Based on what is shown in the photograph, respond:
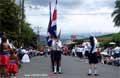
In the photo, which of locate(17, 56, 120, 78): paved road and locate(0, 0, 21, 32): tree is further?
locate(0, 0, 21, 32): tree

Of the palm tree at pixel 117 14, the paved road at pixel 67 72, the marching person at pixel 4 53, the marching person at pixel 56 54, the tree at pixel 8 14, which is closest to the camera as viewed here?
the marching person at pixel 4 53

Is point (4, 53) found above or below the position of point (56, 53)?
above

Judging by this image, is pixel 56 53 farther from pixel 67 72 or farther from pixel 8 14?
pixel 8 14

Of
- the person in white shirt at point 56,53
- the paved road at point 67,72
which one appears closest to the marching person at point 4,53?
the paved road at point 67,72

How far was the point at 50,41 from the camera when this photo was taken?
84.8 ft

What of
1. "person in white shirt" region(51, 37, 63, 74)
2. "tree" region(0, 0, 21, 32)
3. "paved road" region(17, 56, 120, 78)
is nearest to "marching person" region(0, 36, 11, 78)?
"paved road" region(17, 56, 120, 78)

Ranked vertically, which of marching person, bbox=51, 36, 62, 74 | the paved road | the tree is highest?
the tree

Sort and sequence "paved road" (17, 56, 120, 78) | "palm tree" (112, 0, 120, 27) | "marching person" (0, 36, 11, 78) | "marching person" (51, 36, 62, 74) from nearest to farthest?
"marching person" (0, 36, 11, 78)
"paved road" (17, 56, 120, 78)
"marching person" (51, 36, 62, 74)
"palm tree" (112, 0, 120, 27)

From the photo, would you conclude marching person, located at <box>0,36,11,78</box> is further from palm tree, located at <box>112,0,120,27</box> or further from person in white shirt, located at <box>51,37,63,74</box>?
palm tree, located at <box>112,0,120,27</box>

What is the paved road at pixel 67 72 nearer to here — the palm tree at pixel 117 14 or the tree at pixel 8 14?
the tree at pixel 8 14

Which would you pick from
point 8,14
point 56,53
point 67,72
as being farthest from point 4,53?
point 8,14

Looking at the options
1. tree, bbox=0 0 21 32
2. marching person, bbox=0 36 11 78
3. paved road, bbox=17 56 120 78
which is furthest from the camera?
tree, bbox=0 0 21 32

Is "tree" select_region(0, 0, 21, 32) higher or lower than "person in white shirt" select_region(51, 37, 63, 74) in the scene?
higher

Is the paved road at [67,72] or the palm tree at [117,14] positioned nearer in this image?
the paved road at [67,72]
